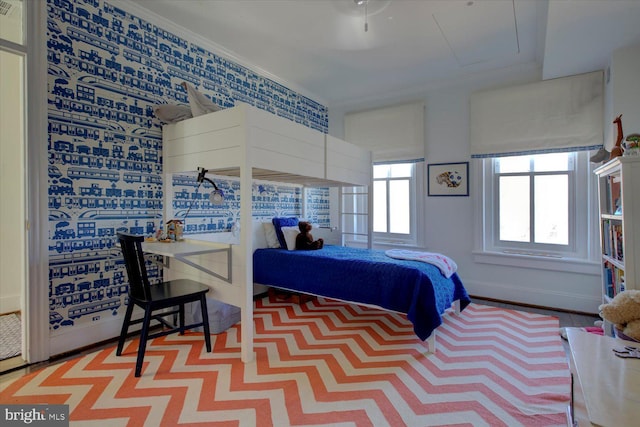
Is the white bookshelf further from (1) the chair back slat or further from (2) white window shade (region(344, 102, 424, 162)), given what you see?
(1) the chair back slat

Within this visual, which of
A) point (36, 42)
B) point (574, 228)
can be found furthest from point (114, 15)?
point (574, 228)

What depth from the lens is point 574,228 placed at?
3.43 metres

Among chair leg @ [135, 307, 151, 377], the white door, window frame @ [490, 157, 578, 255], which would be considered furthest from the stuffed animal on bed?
the white door

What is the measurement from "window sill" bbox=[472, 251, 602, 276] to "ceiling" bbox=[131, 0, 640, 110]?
2035 mm

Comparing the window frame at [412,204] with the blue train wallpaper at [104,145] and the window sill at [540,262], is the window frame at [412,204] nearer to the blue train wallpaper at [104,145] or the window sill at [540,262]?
the window sill at [540,262]

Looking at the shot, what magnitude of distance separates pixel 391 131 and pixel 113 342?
13.3 feet

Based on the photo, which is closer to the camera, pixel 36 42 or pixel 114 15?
pixel 36 42

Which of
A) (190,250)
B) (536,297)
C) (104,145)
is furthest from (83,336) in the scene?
(536,297)

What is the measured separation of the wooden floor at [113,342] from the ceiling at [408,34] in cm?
258

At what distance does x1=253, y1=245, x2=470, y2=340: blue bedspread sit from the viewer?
2375 mm

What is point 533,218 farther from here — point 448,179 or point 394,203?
point 394,203

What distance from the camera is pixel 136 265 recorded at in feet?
6.88

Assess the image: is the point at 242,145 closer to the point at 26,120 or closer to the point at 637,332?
the point at 26,120

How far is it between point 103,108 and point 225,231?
1583 millimetres
